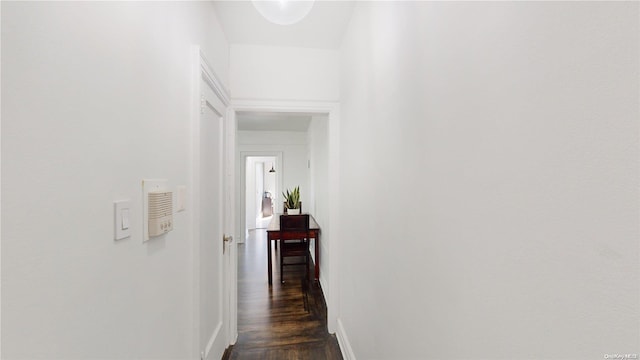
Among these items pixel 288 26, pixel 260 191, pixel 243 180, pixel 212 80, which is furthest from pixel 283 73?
pixel 260 191

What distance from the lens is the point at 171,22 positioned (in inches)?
44.6

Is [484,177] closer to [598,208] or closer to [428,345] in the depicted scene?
[598,208]

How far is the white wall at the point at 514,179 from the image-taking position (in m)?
0.35

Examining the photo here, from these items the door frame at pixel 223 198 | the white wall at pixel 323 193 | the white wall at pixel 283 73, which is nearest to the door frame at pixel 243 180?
the white wall at pixel 323 193

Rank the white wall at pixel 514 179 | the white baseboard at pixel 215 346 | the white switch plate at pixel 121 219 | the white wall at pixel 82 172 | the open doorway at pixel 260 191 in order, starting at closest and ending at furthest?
1. the white wall at pixel 514 179
2. the white wall at pixel 82 172
3. the white switch plate at pixel 121 219
4. the white baseboard at pixel 215 346
5. the open doorway at pixel 260 191

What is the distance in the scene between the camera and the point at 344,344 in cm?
201

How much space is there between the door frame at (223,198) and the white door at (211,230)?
2 cm

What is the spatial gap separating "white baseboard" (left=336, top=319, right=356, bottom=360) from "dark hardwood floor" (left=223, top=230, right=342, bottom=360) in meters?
0.06

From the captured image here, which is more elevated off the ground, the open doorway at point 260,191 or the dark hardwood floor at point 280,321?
the open doorway at point 260,191

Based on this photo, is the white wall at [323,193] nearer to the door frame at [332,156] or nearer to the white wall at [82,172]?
the door frame at [332,156]

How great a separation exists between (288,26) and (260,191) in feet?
27.2

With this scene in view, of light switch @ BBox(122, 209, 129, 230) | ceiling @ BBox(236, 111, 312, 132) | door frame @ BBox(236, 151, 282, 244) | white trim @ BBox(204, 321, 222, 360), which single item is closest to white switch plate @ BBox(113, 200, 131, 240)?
light switch @ BBox(122, 209, 129, 230)

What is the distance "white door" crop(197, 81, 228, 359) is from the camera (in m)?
1.56

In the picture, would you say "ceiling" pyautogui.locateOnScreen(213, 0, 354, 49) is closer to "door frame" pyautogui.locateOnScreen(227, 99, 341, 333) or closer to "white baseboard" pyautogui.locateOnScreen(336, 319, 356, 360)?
"door frame" pyautogui.locateOnScreen(227, 99, 341, 333)
